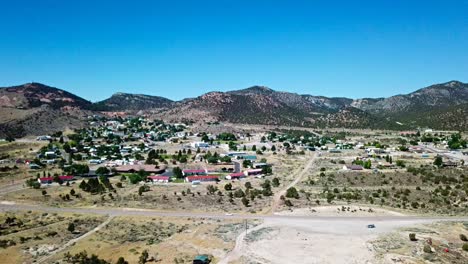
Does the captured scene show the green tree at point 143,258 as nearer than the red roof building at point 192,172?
Yes

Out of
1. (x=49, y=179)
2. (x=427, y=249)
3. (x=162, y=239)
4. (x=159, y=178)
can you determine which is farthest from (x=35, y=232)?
(x=427, y=249)

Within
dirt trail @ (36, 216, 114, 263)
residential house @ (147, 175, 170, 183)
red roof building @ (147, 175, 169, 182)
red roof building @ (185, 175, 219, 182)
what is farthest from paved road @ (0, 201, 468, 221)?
red roof building @ (185, 175, 219, 182)

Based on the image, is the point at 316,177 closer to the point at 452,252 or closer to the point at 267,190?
the point at 267,190

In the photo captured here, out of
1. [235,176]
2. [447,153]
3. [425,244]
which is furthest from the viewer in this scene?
[447,153]

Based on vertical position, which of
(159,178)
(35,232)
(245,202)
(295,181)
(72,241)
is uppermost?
(159,178)

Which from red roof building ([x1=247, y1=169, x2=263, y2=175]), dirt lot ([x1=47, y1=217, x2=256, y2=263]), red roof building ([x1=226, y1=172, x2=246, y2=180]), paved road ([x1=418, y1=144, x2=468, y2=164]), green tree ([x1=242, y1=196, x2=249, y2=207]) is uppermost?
paved road ([x1=418, y1=144, x2=468, y2=164])

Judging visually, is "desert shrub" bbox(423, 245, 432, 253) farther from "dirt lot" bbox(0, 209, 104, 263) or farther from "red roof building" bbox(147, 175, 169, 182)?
"red roof building" bbox(147, 175, 169, 182)

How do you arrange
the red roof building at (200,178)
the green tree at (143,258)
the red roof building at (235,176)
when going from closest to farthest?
the green tree at (143,258), the red roof building at (200,178), the red roof building at (235,176)

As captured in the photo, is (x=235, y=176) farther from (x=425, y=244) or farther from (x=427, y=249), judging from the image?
(x=427, y=249)

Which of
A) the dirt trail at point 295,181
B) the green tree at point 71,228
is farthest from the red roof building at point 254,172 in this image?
the green tree at point 71,228

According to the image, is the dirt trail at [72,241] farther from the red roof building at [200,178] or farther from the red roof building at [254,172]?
the red roof building at [254,172]

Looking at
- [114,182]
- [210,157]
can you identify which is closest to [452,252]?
[114,182]
